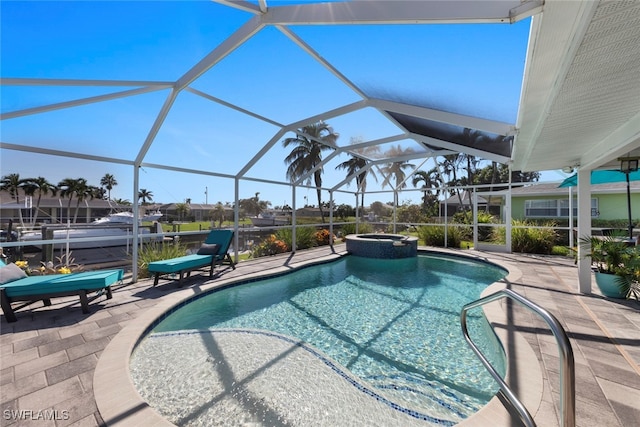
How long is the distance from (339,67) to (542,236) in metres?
10.6

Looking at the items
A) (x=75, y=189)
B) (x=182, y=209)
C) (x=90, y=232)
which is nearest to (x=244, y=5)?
(x=182, y=209)

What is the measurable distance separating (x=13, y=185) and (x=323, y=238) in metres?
10.3

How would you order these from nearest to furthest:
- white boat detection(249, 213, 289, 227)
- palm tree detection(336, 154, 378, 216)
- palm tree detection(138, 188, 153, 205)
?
palm tree detection(138, 188, 153, 205)
white boat detection(249, 213, 289, 227)
palm tree detection(336, 154, 378, 216)

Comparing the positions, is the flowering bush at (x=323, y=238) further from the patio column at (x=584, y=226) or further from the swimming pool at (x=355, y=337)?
the patio column at (x=584, y=226)

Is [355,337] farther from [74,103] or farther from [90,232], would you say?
[90,232]

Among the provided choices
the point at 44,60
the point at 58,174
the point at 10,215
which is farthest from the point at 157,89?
the point at 10,215

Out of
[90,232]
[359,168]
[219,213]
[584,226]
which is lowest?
[90,232]

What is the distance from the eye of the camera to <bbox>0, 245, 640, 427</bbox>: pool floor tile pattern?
2209mm

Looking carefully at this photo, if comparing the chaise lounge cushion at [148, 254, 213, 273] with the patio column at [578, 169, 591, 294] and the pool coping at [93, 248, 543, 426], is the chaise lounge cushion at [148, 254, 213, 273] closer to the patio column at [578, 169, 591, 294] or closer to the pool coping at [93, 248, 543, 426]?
the pool coping at [93, 248, 543, 426]

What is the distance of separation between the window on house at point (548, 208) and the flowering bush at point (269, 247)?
15.9 metres

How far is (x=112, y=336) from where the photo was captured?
357cm

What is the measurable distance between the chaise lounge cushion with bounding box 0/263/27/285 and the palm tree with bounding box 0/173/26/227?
142cm

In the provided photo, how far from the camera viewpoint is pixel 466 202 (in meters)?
26.4

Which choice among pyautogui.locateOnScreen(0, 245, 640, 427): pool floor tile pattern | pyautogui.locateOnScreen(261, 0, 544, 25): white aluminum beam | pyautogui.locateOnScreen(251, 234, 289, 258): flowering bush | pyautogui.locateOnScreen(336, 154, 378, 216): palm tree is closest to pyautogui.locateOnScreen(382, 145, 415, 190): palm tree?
pyautogui.locateOnScreen(336, 154, 378, 216): palm tree
